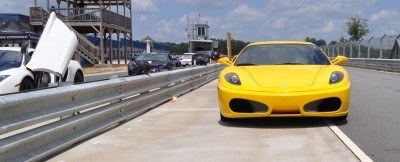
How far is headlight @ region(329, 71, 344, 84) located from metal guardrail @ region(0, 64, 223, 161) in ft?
10.7

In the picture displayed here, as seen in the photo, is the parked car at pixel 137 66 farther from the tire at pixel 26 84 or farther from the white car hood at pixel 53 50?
the white car hood at pixel 53 50

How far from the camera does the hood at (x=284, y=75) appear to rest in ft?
23.7

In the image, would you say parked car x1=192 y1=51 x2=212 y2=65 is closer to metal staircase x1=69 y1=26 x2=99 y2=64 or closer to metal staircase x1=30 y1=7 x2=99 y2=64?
metal staircase x1=69 y1=26 x2=99 y2=64

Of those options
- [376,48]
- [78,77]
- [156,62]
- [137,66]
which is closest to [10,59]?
[78,77]

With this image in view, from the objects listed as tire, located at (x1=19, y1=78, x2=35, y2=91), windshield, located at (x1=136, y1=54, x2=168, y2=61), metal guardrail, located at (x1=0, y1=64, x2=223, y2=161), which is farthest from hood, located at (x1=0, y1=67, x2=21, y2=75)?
windshield, located at (x1=136, y1=54, x2=168, y2=61)

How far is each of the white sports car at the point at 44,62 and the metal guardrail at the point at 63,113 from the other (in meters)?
1.42

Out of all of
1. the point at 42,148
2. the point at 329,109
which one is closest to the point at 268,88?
the point at 329,109

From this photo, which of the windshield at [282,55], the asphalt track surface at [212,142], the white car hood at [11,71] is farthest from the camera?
the white car hood at [11,71]

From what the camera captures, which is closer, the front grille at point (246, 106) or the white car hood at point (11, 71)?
the front grille at point (246, 106)

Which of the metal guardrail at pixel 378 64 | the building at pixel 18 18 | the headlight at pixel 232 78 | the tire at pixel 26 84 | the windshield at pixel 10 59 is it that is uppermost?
the building at pixel 18 18

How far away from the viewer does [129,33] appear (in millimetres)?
42031

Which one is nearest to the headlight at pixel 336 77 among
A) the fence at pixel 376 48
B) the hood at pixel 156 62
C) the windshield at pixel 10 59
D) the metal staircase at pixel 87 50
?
the windshield at pixel 10 59

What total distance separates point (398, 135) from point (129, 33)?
3671 centimetres

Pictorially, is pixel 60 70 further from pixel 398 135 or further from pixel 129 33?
pixel 129 33
